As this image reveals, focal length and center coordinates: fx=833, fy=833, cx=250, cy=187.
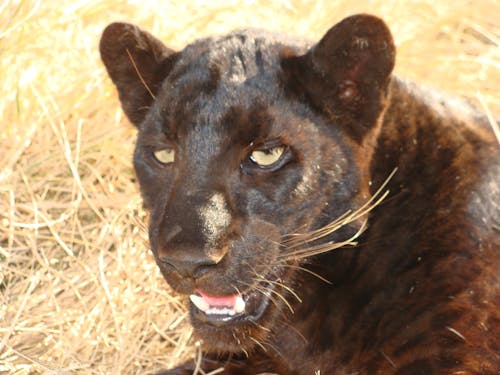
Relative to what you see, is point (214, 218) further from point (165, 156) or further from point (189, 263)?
point (165, 156)

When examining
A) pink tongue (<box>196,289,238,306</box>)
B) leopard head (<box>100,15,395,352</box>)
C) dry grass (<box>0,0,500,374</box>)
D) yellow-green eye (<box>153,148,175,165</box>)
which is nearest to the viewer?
leopard head (<box>100,15,395,352</box>)

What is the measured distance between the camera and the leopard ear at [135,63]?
3.29 metres

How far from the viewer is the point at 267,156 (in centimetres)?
286

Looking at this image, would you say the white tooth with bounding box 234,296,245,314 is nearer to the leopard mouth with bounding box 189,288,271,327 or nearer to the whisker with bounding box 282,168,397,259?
the leopard mouth with bounding box 189,288,271,327

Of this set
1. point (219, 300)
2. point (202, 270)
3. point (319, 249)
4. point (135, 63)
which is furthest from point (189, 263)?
point (135, 63)

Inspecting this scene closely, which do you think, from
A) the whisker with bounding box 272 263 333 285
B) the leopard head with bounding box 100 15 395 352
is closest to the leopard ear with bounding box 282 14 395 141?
the leopard head with bounding box 100 15 395 352

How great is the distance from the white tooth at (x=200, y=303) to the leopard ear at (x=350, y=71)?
80 centimetres

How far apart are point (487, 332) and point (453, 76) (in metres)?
3.27

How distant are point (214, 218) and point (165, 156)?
541 mm

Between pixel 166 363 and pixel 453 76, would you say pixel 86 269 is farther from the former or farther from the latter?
pixel 453 76

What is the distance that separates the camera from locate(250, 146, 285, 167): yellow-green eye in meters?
2.85

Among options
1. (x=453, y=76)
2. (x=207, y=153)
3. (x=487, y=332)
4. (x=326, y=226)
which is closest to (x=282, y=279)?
(x=326, y=226)

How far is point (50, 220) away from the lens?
4.20 m

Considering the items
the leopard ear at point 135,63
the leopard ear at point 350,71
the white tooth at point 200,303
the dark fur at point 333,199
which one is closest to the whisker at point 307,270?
the dark fur at point 333,199
